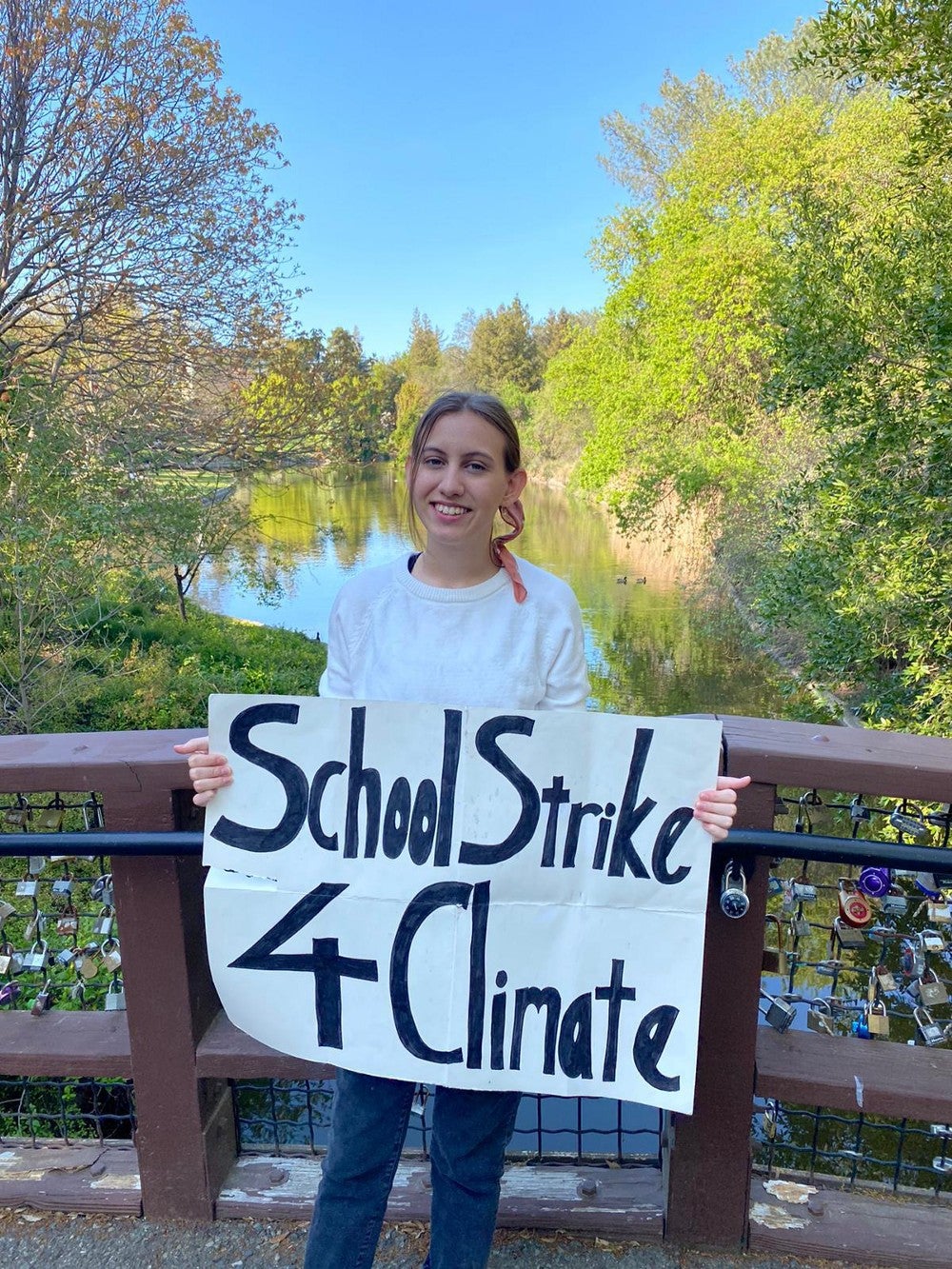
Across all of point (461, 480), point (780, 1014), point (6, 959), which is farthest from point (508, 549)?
point (6, 959)

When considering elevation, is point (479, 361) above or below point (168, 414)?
above

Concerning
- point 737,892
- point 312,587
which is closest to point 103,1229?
point 737,892

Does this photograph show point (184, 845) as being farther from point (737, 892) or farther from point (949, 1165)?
point (949, 1165)

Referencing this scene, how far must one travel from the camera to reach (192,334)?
45.0ft

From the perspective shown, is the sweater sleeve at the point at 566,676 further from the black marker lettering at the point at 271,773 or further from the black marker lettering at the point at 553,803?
the black marker lettering at the point at 271,773

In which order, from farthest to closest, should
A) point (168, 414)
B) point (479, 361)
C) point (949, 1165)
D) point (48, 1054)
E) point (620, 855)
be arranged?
1. point (479, 361)
2. point (168, 414)
3. point (949, 1165)
4. point (48, 1054)
5. point (620, 855)

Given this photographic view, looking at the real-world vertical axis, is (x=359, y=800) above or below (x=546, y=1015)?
above

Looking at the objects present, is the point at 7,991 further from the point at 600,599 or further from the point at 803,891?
the point at 600,599

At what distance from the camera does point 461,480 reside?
149 centimetres

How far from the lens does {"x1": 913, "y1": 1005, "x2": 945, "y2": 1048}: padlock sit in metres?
1.60

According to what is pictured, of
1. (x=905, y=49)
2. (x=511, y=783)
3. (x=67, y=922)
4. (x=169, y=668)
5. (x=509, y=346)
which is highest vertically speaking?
(x=509, y=346)

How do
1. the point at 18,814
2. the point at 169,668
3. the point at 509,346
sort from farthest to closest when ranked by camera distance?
the point at 509,346 → the point at 169,668 → the point at 18,814

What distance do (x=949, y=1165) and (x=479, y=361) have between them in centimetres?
5115

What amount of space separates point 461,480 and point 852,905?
44.4 inches
